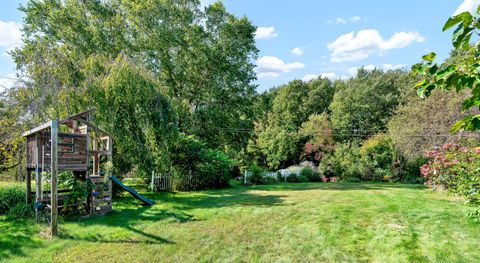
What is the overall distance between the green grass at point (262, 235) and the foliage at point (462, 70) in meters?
3.47

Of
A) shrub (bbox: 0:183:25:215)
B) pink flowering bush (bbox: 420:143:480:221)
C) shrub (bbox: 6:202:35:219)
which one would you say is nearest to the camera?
pink flowering bush (bbox: 420:143:480:221)

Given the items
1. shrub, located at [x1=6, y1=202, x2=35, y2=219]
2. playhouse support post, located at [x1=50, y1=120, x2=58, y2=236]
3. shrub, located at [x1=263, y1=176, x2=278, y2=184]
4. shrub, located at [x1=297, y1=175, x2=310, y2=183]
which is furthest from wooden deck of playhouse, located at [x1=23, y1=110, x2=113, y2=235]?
shrub, located at [x1=297, y1=175, x2=310, y2=183]

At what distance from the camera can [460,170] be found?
7195 mm

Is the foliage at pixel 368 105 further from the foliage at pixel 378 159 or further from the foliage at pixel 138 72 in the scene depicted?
the foliage at pixel 138 72

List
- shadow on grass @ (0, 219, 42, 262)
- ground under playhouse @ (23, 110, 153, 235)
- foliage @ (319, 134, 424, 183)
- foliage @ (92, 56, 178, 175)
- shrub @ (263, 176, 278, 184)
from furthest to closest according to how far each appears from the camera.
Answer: foliage @ (319, 134, 424, 183) → shrub @ (263, 176, 278, 184) → foliage @ (92, 56, 178, 175) → ground under playhouse @ (23, 110, 153, 235) → shadow on grass @ (0, 219, 42, 262)

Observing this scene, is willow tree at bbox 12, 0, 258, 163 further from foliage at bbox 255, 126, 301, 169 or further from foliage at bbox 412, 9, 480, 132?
foliage at bbox 412, 9, 480, 132

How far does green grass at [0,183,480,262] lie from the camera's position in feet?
14.7

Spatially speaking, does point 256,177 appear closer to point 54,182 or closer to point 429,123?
point 429,123

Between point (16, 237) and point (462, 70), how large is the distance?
707 centimetres

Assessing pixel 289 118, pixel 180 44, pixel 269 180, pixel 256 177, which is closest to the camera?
pixel 256 177

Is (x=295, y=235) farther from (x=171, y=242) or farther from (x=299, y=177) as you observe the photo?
(x=299, y=177)

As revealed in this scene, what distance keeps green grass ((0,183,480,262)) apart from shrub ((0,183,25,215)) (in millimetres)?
1108

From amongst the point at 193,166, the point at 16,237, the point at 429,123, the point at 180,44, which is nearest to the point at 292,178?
the point at 193,166

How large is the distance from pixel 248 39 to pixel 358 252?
16.0 m
